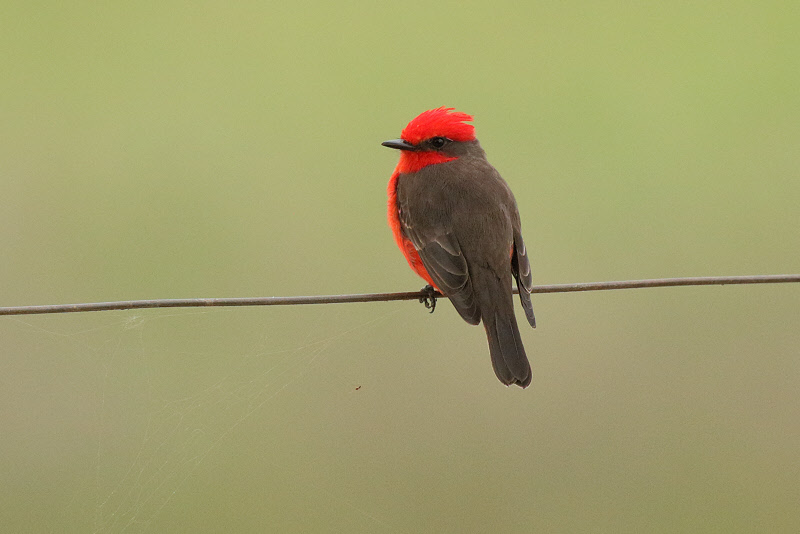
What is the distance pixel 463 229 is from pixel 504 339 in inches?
20.9

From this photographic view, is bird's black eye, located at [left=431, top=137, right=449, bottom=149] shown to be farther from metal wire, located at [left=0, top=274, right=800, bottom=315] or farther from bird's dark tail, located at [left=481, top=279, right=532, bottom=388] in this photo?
metal wire, located at [left=0, top=274, right=800, bottom=315]

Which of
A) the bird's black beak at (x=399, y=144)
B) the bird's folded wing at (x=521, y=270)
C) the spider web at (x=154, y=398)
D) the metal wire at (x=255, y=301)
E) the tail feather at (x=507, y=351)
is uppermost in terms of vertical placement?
the bird's black beak at (x=399, y=144)

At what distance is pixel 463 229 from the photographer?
4172 mm

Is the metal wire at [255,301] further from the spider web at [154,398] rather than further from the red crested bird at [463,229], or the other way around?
the spider web at [154,398]

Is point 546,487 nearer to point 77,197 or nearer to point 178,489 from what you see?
point 178,489

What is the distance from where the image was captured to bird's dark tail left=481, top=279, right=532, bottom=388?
383 centimetres

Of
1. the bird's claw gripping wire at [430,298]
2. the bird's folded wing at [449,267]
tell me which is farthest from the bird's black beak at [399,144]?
the bird's claw gripping wire at [430,298]

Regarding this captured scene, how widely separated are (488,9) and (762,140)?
2738 mm

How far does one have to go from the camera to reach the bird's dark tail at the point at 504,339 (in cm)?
383

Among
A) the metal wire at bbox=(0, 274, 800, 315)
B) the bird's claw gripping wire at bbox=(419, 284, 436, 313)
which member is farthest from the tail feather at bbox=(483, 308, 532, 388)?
the metal wire at bbox=(0, 274, 800, 315)

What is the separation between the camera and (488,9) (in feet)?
29.1

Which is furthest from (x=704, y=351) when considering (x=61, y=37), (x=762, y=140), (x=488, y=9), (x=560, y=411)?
(x=61, y=37)

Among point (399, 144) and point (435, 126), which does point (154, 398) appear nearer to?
point (399, 144)

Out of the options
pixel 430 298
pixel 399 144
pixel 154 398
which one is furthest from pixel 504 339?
pixel 154 398
